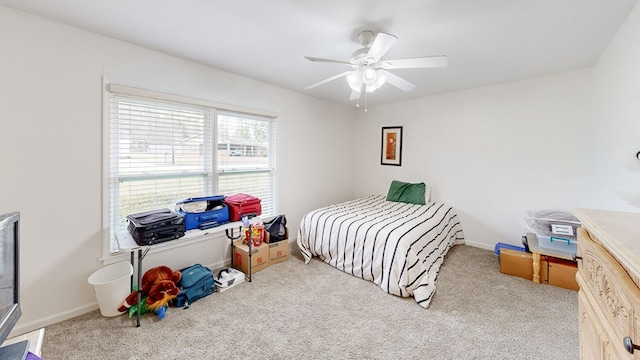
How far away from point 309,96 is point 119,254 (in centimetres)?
310

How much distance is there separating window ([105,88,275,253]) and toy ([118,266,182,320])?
1.38ft

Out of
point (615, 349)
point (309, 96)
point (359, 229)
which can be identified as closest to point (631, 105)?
point (615, 349)

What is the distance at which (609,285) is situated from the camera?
2.60 ft

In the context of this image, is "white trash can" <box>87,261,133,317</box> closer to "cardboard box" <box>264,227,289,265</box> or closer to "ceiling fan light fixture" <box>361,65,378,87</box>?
"cardboard box" <box>264,227,289,265</box>

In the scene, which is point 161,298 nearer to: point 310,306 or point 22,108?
point 310,306

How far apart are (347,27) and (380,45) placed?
0.39 metres

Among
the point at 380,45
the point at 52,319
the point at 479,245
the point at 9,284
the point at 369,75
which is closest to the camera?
the point at 9,284

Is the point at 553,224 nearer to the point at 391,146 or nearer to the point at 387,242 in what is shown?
the point at 387,242

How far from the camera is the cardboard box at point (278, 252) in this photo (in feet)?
9.90

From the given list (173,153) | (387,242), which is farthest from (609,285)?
(173,153)

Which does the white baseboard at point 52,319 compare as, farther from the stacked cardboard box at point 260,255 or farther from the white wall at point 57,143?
the stacked cardboard box at point 260,255

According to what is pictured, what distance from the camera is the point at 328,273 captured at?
2.82 meters

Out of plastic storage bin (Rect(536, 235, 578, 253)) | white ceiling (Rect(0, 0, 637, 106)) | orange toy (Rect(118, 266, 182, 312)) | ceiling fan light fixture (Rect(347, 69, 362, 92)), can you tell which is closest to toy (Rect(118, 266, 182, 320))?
orange toy (Rect(118, 266, 182, 312))

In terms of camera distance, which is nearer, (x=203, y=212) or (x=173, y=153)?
(x=203, y=212)
